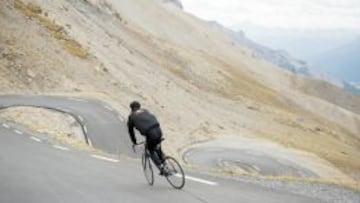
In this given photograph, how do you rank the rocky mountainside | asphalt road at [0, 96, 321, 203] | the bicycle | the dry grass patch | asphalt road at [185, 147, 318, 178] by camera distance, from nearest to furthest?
asphalt road at [0, 96, 321, 203] < the bicycle < asphalt road at [185, 147, 318, 178] < the rocky mountainside < the dry grass patch

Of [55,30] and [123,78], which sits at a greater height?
[55,30]

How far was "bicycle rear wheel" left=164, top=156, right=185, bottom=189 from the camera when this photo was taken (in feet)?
48.1

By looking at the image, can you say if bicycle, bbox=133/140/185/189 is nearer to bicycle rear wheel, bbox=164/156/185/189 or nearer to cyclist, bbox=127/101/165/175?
bicycle rear wheel, bbox=164/156/185/189

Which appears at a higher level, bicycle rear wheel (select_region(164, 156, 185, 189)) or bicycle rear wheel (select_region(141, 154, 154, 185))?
bicycle rear wheel (select_region(164, 156, 185, 189))

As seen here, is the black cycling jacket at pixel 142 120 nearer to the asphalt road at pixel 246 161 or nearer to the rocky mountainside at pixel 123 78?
the asphalt road at pixel 246 161

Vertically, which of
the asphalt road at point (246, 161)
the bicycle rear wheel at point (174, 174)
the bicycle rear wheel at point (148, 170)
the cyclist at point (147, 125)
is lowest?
the asphalt road at point (246, 161)

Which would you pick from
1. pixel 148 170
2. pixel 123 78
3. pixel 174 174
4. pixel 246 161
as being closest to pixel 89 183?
pixel 148 170

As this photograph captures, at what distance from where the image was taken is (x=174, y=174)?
14844 mm

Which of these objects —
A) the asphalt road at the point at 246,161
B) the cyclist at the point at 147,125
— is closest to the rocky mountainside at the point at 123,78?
the asphalt road at the point at 246,161

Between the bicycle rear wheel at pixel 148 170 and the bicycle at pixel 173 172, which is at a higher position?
the bicycle at pixel 173 172

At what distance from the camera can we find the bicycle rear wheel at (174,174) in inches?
577

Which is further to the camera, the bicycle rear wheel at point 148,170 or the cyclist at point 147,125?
the bicycle rear wheel at point 148,170

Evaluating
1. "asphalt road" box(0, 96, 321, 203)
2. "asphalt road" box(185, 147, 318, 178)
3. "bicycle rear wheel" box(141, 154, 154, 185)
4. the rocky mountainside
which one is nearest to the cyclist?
"bicycle rear wheel" box(141, 154, 154, 185)

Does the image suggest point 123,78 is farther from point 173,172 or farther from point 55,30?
point 173,172
